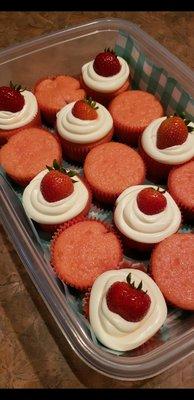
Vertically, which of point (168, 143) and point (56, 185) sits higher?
point (168, 143)

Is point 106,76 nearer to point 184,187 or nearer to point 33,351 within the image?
point 184,187

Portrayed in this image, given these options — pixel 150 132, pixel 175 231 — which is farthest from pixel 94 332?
pixel 150 132

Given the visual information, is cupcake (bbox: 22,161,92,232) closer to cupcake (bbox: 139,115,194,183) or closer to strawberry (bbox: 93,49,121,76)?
cupcake (bbox: 139,115,194,183)

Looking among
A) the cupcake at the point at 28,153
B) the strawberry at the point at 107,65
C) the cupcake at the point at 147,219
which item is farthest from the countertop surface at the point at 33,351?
the strawberry at the point at 107,65

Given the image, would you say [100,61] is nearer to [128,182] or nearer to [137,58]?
[137,58]

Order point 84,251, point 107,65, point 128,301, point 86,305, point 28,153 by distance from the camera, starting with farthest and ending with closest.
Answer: point 107,65, point 28,153, point 84,251, point 86,305, point 128,301

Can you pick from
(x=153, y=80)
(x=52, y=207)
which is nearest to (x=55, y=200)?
(x=52, y=207)
